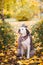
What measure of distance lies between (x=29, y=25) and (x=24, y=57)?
1.28 ft

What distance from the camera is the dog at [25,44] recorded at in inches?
103

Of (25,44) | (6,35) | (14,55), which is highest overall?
(6,35)

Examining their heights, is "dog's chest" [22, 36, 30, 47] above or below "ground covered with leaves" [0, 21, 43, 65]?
above

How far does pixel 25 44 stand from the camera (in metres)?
2.65

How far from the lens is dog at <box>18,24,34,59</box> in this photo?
8.62ft

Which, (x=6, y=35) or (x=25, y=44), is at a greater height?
(x=6, y=35)

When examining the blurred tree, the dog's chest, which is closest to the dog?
the dog's chest

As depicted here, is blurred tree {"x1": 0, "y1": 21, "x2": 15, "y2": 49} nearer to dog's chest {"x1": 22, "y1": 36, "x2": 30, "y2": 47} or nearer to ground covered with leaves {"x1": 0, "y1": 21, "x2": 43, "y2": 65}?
ground covered with leaves {"x1": 0, "y1": 21, "x2": 43, "y2": 65}

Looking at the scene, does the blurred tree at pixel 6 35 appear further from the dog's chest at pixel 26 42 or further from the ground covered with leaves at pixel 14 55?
the dog's chest at pixel 26 42

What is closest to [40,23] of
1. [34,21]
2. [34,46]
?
[34,21]

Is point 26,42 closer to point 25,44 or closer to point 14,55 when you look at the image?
point 25,44

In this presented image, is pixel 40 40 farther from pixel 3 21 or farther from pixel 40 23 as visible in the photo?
pixel 3 21

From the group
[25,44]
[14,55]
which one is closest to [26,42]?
[25,44]

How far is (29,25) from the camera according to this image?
2648mm
